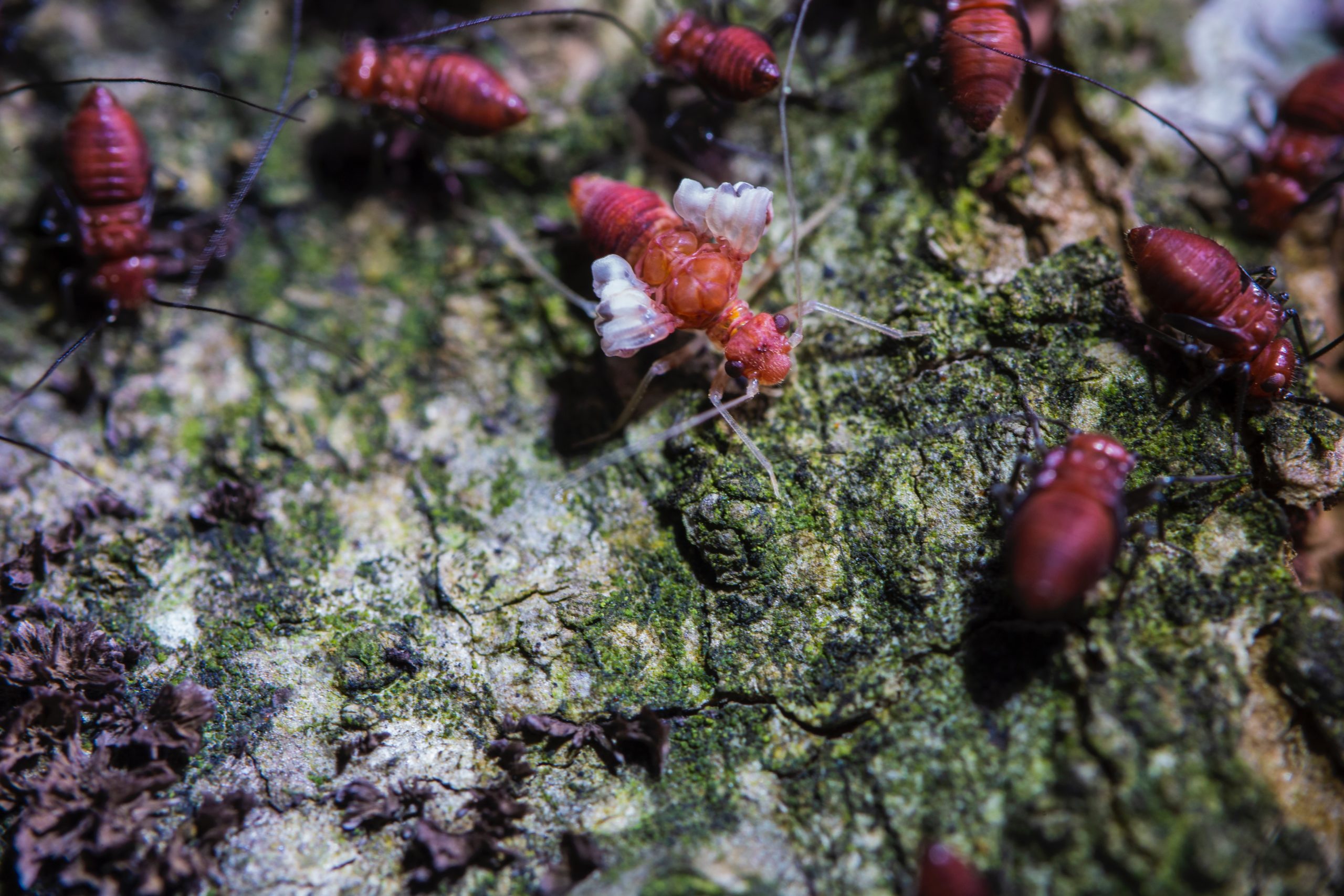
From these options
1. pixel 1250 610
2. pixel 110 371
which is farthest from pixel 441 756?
pixel 1250 610

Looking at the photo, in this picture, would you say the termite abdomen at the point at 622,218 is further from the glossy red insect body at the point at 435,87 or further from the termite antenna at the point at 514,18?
the termite antenna at the point at 514,18

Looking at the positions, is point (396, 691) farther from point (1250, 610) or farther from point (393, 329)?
point (1250, 610)

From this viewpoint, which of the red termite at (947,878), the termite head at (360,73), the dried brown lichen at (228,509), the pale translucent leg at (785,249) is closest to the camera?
the red termite at (947,878)

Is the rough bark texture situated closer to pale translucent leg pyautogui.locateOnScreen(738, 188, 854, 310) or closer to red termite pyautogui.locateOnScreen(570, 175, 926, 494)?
pale translucent leg pyautogui.locateOnScreen(738, 188, 854, 310)

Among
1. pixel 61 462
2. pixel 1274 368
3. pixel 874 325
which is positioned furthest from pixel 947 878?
pixel 61 462

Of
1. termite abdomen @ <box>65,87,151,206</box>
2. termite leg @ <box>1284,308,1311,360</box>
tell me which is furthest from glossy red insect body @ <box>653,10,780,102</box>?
termite abdomen @ <box>65,87,151,206</box>

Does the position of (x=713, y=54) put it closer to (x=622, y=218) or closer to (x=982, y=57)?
(x=622, y=218)

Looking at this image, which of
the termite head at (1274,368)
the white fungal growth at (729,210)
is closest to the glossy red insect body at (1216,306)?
the termite head at (1274,368)
